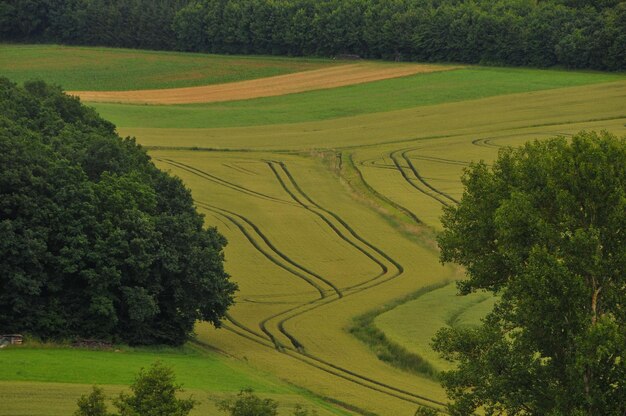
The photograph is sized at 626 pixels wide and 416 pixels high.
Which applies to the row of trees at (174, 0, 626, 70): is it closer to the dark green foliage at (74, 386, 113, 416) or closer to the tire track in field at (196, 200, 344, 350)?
the tire track in field at (196, 200, 344, 350)

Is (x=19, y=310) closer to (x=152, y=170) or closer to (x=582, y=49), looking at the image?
(x=152, y=170)

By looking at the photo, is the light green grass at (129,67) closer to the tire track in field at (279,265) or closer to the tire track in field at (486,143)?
the tire track in field at (486,143)

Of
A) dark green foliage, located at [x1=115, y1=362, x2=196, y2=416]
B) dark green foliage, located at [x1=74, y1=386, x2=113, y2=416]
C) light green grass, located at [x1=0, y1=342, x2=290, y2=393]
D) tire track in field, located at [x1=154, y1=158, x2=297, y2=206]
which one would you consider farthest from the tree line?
dark green foliage, located at [x1=74, y1=386, x2=113, y2=416]

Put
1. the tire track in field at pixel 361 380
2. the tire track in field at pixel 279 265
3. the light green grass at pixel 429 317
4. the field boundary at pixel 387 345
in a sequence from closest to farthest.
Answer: the tire track in field at pixel 361 380
the field boundary at pixel 387 345
the light green grass at pixel 429 317
the tire track in field at pixel 279 265

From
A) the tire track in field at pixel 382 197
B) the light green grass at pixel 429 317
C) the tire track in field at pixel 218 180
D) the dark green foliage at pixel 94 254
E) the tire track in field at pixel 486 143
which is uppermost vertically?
the dark green foliage at pixel 94 254

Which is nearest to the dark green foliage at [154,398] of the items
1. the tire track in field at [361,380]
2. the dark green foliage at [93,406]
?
the dark green foliage at [93,406]
